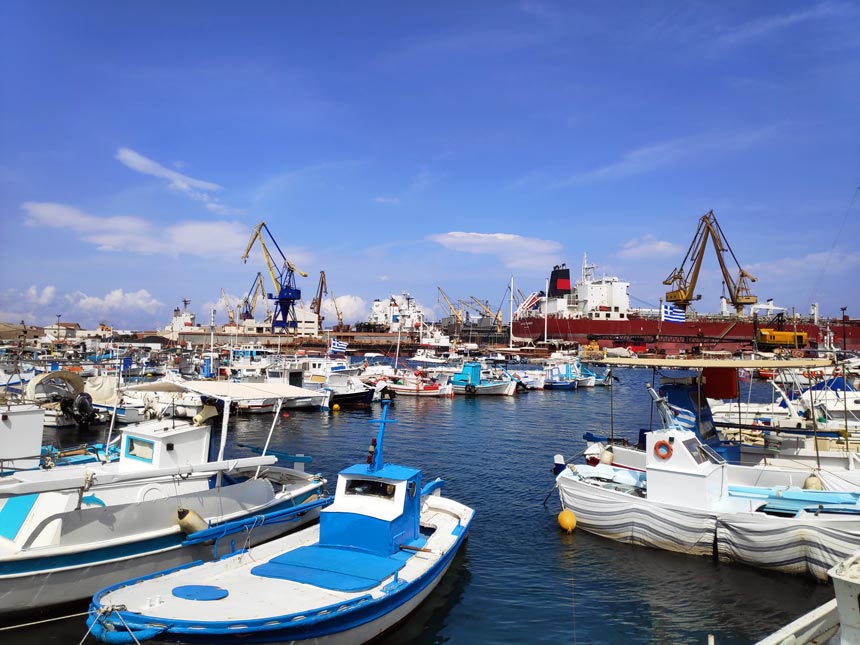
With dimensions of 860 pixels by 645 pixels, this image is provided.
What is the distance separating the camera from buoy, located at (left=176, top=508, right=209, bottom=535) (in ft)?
39.9

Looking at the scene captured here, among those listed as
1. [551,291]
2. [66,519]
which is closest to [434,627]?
[66,519]

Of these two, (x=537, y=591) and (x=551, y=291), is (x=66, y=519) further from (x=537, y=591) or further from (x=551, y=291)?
(x=551, y=291)

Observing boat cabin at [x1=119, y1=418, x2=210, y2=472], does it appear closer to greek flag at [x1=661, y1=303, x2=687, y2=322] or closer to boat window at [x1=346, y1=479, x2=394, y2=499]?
boat window at [x1=346, y1=479, x2=394, y2=499]

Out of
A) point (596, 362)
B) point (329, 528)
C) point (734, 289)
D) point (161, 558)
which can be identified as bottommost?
point (161, 558)

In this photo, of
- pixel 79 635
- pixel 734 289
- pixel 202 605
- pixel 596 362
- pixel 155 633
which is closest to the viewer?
pixel 155 633

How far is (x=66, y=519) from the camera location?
36.1 feet

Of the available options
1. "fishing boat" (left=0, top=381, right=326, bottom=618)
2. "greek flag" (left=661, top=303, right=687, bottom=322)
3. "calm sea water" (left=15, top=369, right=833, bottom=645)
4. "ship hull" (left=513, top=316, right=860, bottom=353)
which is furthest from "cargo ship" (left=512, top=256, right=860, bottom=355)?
"fishing boat" (left=0, top=381, right=326, bottom=618)

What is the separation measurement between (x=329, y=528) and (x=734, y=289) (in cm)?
11879

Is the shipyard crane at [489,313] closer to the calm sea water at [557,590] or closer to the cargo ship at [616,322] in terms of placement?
the cargo ship at [616,322]

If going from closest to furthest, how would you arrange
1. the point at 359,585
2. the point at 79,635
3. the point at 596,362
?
the point at 359,585 < the point at 79,635 < the point at 596,362

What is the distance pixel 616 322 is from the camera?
122 metres

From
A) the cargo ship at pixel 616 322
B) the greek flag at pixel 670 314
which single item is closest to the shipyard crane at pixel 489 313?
the cargo ship at pixel 616 322

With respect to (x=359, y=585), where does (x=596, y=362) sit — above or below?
above

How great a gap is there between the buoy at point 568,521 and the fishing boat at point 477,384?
1508 inches
